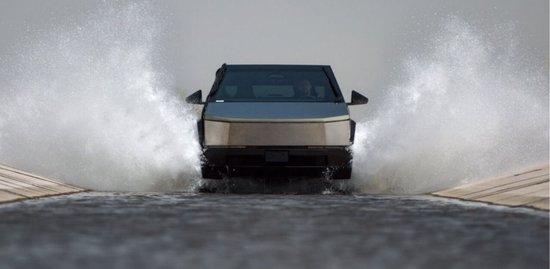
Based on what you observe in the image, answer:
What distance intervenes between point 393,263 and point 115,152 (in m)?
10.1

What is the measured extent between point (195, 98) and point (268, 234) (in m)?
6.18

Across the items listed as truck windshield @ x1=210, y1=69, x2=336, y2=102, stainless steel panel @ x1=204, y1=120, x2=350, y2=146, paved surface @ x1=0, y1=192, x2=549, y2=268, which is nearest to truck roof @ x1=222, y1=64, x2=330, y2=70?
truck windshield @ x1=210, y1=69, x2=336, y2=102

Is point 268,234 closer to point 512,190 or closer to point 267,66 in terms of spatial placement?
point 512,190

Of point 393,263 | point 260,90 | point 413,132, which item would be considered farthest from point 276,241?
point 413,132

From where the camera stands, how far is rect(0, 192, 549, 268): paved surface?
622cm

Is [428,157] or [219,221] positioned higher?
[428,157]

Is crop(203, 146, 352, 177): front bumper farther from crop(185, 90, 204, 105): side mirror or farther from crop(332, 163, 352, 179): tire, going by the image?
crop(185, 90, 204, 105): side mirror

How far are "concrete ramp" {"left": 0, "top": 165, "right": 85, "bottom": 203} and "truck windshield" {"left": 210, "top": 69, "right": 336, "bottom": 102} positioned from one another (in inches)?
85.0

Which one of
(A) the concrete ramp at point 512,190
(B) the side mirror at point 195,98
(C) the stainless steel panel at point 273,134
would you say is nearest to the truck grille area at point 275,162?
(C) the stainless steel panel at point 273,134

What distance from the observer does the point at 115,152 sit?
619 inches

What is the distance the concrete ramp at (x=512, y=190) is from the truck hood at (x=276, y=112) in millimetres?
1579

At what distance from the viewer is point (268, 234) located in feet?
25.2

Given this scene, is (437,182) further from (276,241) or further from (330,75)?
(276,241)

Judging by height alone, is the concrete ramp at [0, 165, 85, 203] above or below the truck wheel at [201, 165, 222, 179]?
below
